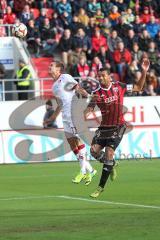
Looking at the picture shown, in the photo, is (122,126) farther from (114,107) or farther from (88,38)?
(88,38)

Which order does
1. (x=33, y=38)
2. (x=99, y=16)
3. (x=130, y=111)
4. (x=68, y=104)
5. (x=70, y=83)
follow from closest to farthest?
A: (x=70, y=83)
(x=68, y=104)
(x=130, y=111)
(x=33, y=38)
(x=99, y=16)

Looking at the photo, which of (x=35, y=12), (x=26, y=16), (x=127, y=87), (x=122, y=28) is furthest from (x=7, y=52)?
(x=127, y=87)

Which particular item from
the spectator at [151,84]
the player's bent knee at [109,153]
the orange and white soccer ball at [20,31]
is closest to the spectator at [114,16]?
the spectator at [151,84]

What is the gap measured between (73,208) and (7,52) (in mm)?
18335

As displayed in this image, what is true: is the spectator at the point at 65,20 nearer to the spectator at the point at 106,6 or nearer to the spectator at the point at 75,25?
the spectator at the point at 75,25

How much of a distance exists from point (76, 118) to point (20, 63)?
5.22m

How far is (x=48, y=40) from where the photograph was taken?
31.7 meters

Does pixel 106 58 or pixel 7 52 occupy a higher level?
pixel 7 52

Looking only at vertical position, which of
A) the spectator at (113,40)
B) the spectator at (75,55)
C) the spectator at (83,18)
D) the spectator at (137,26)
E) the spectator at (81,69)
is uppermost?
the spectator at (83,18)

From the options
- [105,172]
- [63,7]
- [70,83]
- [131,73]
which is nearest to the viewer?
[105,172]

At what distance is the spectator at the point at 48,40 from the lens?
31606mm

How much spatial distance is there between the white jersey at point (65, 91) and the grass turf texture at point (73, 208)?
155cm

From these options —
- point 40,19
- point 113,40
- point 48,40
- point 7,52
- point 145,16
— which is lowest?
point 7,52

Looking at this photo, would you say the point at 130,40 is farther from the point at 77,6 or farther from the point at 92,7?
the point at 77,6
